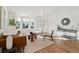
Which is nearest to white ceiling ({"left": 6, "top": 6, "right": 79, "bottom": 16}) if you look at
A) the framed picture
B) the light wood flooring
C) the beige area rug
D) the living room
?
the living room

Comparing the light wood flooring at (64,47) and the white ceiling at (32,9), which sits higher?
the white ceiling at (32,9)

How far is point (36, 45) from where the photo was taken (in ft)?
7.56

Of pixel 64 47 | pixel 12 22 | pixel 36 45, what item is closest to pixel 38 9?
pixel 12 22

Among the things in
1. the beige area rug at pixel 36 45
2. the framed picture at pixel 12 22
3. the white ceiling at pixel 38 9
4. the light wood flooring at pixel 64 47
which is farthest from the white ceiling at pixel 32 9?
the light wood flooring at pixel 64 47

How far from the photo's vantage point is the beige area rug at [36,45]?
228 centimetres

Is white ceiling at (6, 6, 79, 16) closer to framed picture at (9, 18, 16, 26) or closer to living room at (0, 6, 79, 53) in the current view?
living room at (0, 6, 79, 53)

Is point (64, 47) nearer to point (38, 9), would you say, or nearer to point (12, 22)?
point (38, 9)

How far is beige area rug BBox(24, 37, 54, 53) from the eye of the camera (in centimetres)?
228

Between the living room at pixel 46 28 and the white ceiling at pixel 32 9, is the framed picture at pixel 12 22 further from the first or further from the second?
the white ceiling at pixel 32 9
